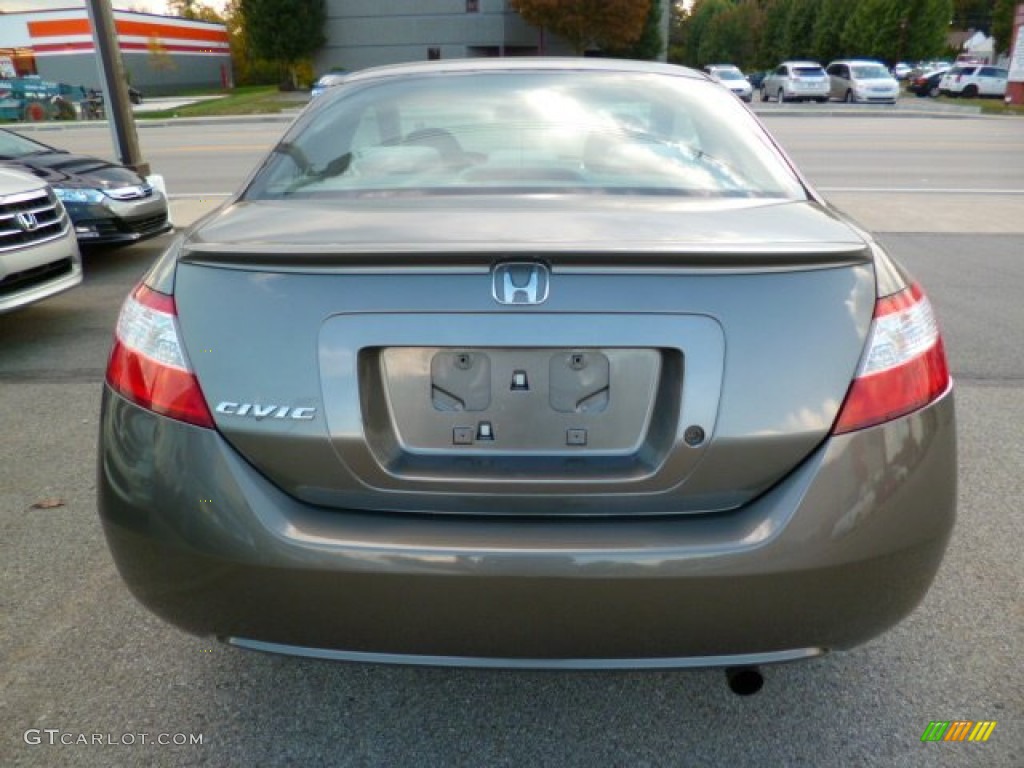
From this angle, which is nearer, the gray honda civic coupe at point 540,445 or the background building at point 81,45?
the gray honda civic coupe at point 540,445

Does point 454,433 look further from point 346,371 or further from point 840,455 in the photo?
point 840,455

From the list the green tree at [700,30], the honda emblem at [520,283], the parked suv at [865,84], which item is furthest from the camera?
the green tree at [700,30]

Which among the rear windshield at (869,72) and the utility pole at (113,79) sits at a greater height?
the utility pole at (113,79)

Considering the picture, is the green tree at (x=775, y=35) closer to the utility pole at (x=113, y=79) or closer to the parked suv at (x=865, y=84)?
the parked suv at (x=865, y=84)

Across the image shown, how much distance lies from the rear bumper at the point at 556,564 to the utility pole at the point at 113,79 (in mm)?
9464

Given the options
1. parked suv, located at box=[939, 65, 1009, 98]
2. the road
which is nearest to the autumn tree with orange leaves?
parked suv, located at box=[939, 65, 1009, 98]

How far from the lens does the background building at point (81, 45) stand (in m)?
49.3

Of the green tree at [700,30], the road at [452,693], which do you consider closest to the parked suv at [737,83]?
the road at [452,693]

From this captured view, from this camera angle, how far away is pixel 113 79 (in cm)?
963

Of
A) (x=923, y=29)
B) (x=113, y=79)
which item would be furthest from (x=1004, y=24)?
(x=113, y=79)

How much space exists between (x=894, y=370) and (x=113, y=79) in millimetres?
10194

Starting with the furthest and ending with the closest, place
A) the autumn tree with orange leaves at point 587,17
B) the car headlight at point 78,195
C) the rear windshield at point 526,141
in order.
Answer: the autumn tree with orange leaves at point 587,17 → the car headlight at point 78,195 → the rear windshield at point 526,141

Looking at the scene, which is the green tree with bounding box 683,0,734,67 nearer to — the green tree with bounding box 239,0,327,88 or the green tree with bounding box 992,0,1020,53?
the green tree with bounding box 992,0,1020,53

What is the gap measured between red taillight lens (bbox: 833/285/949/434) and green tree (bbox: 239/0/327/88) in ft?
165
